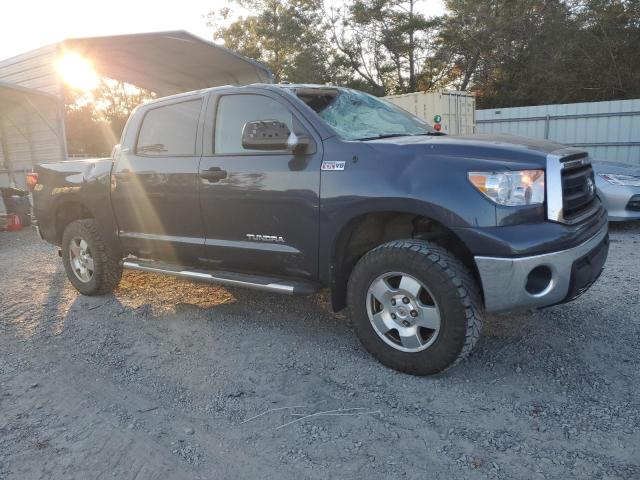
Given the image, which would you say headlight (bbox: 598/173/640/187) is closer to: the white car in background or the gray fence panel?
the white car in background

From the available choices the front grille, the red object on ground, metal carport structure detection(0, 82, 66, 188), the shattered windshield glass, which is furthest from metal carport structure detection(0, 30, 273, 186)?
the front grille

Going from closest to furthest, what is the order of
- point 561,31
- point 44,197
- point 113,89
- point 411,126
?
point 411,126, point 44,197, point 561,31, point 113,89

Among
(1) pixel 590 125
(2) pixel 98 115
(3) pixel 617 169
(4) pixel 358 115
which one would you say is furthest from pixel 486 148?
(2) pixel 98 115

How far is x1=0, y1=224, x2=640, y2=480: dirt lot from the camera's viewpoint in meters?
2.39

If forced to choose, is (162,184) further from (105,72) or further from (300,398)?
(105,72)

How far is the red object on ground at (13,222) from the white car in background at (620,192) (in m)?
11.2

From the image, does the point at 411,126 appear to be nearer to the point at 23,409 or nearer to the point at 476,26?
the point at 23,409

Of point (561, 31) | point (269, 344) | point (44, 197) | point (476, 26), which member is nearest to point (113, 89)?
point (476, 26)

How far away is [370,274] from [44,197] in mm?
4062

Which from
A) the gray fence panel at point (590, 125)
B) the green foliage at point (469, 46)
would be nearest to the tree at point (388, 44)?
the green foliage at point (469, 46)

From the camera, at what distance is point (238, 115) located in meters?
3.96

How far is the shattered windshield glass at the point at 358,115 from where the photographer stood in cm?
361

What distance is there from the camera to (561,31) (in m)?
19.8

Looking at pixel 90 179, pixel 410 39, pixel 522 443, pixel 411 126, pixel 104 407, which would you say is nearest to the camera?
pixel 522 443
